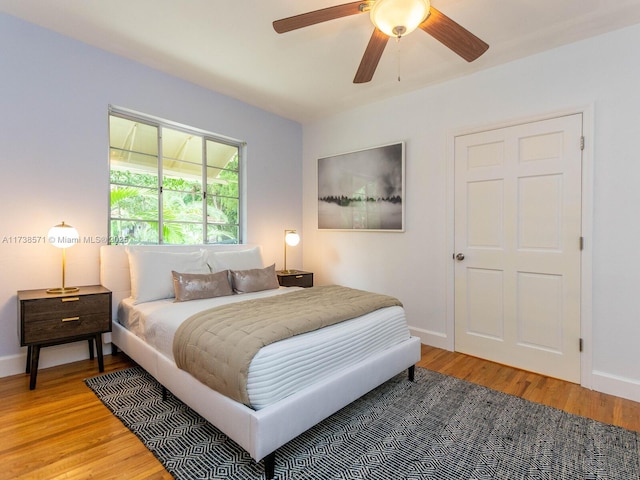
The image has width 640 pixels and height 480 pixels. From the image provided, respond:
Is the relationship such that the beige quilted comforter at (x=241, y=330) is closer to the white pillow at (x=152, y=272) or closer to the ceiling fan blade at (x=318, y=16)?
the white pillow at (x=152, y=272)

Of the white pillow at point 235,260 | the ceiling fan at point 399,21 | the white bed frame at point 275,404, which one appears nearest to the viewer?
the white bed frame at point 275,404

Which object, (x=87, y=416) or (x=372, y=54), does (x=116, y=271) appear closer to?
(x=87, y=416)

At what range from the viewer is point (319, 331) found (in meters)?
1.96

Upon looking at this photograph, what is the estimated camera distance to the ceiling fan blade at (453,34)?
1722 millimetres

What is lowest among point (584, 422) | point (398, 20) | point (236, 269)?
point (584, 422)

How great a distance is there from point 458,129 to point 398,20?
174 centimetres

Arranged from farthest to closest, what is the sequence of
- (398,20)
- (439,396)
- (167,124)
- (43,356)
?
(167,124) → (43,356) → (439,396) → (398,20)

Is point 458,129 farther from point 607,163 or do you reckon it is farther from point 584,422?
point 584,422

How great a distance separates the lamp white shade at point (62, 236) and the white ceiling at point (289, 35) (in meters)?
1.56

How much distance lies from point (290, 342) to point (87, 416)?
1425mm

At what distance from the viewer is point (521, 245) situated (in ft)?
9.20

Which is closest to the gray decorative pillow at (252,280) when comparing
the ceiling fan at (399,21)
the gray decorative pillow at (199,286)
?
Answer: the gray decorative pillow at (199,286)

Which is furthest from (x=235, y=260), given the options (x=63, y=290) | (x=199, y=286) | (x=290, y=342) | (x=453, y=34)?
(x=453, y=34)

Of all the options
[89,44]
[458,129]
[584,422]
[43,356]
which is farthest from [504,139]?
[43,356]
